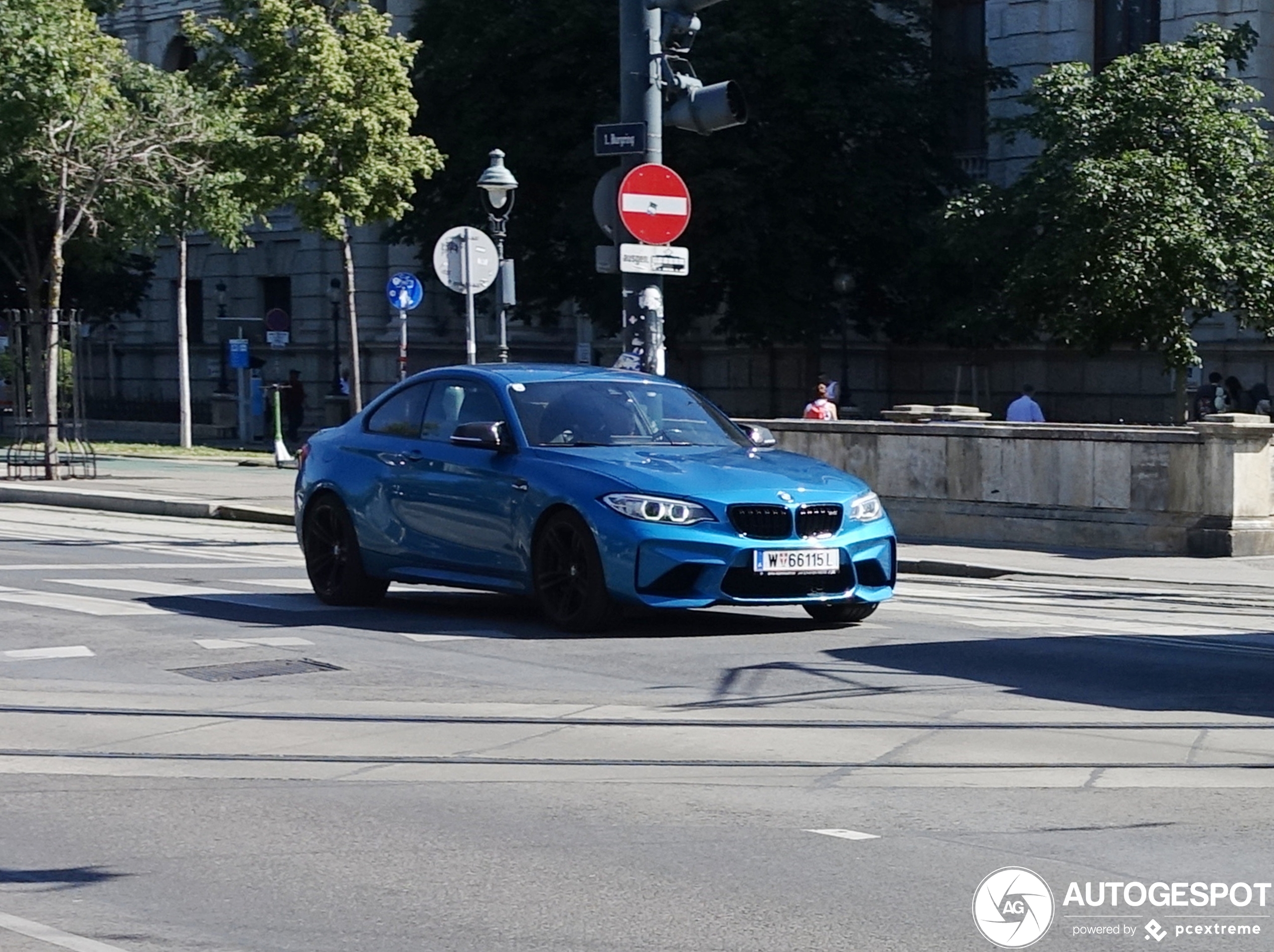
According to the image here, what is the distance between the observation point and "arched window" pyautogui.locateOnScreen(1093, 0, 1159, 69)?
38.7m

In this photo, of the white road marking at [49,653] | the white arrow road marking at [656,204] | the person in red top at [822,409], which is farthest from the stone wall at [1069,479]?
the white road marking at [49,653]

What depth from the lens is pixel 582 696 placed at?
9.97m

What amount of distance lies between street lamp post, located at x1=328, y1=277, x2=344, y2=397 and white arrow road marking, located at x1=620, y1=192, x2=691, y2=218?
3335cm

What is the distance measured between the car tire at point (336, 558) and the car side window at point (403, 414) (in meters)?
0.55

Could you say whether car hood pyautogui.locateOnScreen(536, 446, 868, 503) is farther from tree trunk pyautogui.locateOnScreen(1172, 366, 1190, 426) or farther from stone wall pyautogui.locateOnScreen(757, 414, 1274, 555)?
tree trunk pyautogui.locateOnScreen(1172, 366, 1190, 426)

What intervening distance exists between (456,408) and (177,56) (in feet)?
153

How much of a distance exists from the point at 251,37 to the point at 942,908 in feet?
104

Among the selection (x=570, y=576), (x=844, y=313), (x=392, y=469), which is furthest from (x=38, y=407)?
(x=570, y=576)

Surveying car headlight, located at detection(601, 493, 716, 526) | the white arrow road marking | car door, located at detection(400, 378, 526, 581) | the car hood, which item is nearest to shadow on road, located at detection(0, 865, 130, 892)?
car headlight, located at detection(601, 493, 716, 526)

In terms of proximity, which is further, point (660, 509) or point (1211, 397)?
point (1211, 397)

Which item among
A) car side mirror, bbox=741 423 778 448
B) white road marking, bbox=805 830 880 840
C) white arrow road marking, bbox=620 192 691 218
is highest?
white arrow road marking, bbox=620 192 691 218

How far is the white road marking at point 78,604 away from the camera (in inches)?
532

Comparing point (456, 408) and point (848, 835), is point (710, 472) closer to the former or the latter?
point (456, 408)

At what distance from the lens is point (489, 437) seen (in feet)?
41.6
